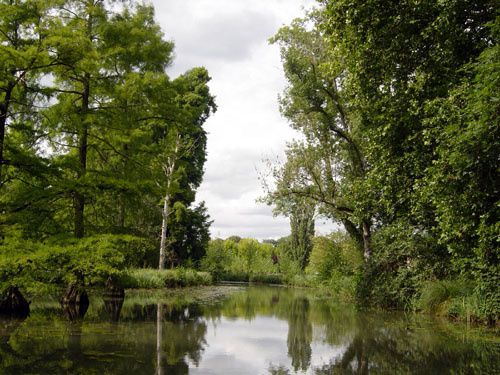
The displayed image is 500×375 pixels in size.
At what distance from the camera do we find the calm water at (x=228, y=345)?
6922 mm

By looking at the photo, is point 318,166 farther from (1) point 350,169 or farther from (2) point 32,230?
(2) point 32,230

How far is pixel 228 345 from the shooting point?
356 inches

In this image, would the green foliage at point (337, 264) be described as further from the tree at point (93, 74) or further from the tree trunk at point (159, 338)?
the tree at point (93, 74)

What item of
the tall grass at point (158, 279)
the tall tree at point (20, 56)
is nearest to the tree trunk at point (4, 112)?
the tall tree at point (20, 56)

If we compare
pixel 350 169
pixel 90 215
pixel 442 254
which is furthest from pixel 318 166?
pixel 90 215

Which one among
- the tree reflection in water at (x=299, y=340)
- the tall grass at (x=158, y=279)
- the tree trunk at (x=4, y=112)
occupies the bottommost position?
the tree reflection in water at (x=299, y=340)

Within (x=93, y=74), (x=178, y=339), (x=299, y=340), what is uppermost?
(x=93, y=74)

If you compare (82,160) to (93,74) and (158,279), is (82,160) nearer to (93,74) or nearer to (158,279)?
(93,74)

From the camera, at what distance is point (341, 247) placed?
104 ft

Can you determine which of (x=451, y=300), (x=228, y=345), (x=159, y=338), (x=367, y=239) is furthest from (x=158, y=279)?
(x=228, y=345)

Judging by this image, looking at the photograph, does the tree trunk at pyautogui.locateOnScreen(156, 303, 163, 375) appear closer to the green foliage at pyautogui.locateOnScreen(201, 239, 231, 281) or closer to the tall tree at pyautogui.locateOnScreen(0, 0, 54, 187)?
the tall tree at pyautogui.locateOnScreen(0, 0, 54, 187)

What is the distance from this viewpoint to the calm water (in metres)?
6.92

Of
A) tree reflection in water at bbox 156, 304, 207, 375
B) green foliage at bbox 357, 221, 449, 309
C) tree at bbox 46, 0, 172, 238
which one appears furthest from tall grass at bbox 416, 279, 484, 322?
tree at bbox 46, 0, 172, 238

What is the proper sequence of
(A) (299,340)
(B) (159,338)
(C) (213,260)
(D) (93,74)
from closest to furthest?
(B) (159,338) → (A) (299,340) → (D) (93,74) → (C) (213,260)
